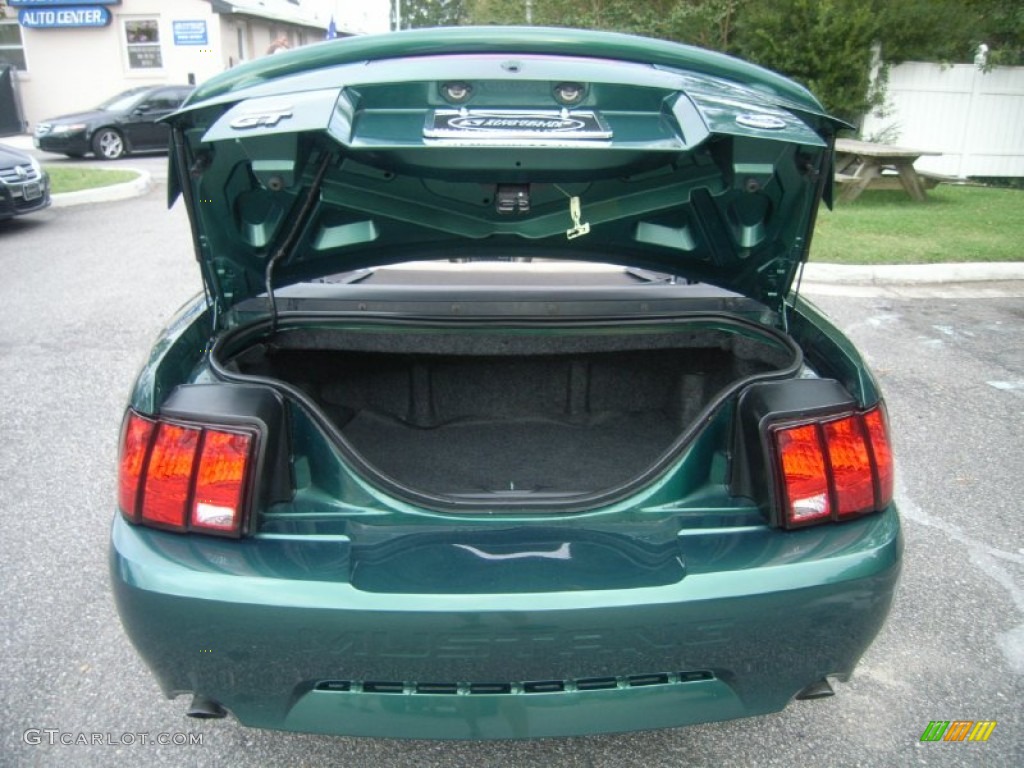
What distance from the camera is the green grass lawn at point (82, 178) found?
11516 millimetres

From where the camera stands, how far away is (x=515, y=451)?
2.77 metres

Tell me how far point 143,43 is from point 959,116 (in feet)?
66.0

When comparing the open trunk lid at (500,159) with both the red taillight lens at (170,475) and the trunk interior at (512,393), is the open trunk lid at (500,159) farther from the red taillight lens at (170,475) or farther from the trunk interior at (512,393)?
the red taillight lens at (170,475)

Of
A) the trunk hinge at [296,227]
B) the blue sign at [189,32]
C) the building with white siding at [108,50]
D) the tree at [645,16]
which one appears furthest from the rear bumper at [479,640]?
the blue sign at [189,32]

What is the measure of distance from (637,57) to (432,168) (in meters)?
0.54

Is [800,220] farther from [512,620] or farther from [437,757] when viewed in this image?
[437,757]

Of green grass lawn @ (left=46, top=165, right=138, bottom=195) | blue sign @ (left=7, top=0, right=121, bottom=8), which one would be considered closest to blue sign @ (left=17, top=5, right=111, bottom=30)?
blue sign @ (left=7, top=0, right=121, bottom=8)

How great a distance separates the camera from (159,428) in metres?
1.77

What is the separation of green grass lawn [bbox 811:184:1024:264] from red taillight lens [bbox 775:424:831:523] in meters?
6.22

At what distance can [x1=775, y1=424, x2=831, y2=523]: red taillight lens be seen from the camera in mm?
1782

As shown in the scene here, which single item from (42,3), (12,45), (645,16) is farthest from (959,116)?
(12,45)

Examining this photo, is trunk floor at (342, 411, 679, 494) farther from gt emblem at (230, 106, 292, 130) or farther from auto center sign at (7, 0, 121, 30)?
auto center sign at (7, 0, 121, 30)

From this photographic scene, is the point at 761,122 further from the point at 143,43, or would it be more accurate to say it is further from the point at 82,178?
the point at 143,43

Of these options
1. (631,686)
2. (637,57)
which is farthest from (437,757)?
(637,57)
